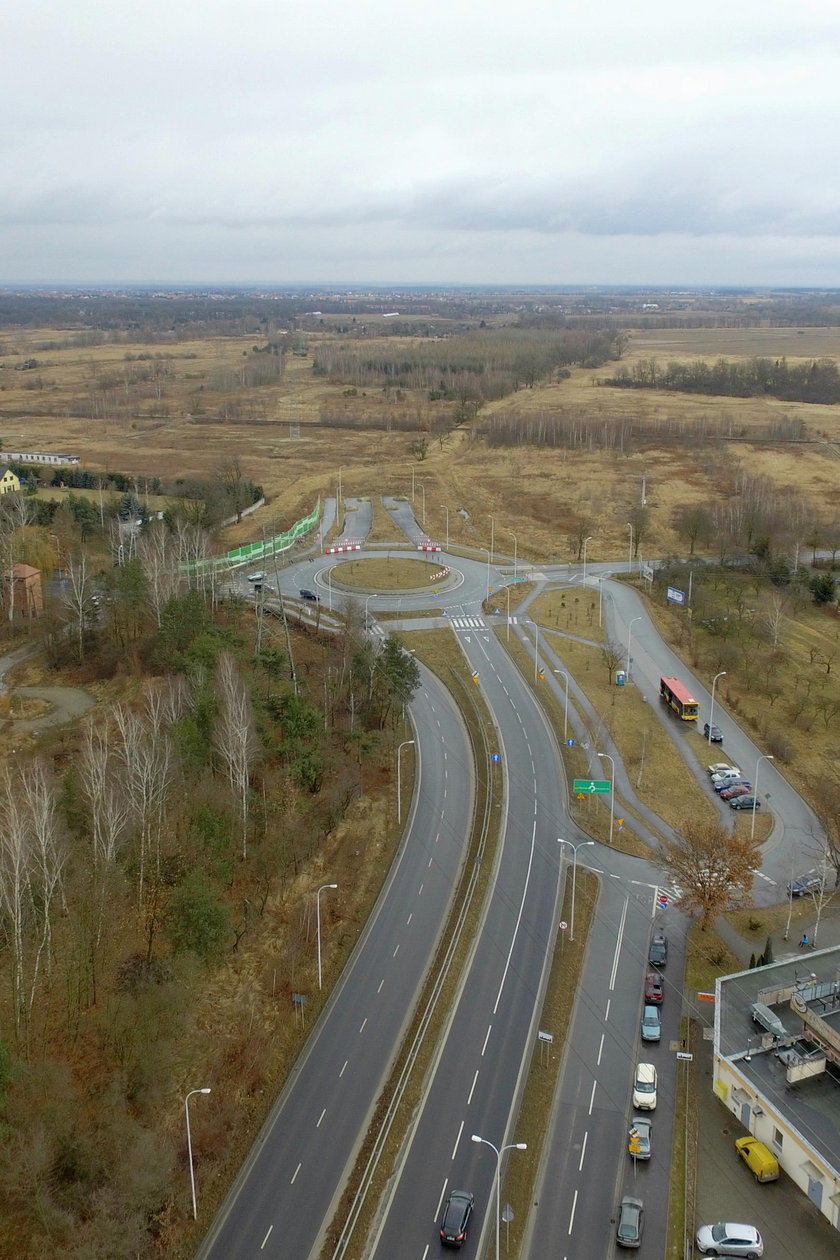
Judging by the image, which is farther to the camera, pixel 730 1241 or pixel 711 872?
pixel 711 872

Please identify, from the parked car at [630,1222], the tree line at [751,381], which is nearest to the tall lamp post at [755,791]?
the parked car at [630,1222]

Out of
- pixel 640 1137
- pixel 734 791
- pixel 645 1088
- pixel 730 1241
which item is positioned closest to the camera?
pixel 730 1241

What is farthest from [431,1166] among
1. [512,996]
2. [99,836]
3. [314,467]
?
[314,467]

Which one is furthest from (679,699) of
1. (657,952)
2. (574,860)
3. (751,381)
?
(751,381)

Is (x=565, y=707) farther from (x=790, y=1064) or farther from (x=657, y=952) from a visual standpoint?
(x=790, y=1064)

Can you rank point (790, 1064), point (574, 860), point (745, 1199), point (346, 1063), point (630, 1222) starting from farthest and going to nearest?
point (574, 860), point (346, 1063), point (790, 1064), point (745, 1199), point (630, 1222)

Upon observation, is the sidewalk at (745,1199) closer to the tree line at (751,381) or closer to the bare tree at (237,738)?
the bare tree at (237,738)
